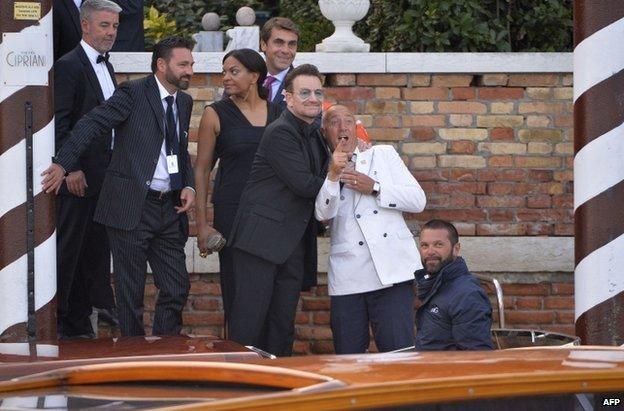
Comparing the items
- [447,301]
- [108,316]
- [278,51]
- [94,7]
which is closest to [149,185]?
[94,7]

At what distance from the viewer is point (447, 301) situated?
6.79m

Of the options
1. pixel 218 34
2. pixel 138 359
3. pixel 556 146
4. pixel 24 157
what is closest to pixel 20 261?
pixel 24 157

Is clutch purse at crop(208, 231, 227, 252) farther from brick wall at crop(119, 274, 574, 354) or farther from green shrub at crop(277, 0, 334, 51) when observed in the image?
green shrub at crop(277, 0, 334, 51)

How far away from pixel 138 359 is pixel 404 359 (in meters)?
1.98

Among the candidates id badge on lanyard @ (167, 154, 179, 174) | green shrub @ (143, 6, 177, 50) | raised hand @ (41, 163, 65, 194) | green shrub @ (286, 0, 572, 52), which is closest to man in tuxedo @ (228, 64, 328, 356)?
id badge on lanyard @ (167, 154, 179, 174)

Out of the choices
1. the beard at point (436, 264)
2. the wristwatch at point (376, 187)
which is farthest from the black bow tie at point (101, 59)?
the beard at point (436, 264)

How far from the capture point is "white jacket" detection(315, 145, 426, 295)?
8.03m

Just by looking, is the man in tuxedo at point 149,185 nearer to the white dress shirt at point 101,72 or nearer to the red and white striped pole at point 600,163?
the white dress shirt at point 101,72

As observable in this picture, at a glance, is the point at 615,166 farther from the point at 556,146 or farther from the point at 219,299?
the point at 219,299

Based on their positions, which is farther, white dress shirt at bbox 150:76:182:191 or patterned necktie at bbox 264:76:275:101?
patterned necktie at bbox 264:76:275:101

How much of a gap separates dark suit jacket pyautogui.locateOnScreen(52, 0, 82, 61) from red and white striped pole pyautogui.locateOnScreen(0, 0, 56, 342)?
2020 millimetres

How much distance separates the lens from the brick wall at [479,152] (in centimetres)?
959

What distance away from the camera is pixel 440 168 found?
9.65 m

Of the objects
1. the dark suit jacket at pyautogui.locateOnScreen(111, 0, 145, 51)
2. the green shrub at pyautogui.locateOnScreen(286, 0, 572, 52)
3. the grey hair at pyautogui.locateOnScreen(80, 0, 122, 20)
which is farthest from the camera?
the dark suit jacket at pyautogui.locateOnScreen(111, 0, 145, 51)
